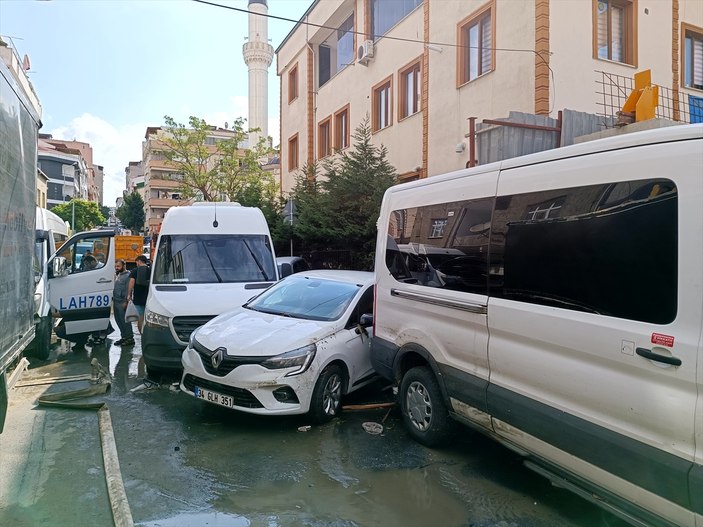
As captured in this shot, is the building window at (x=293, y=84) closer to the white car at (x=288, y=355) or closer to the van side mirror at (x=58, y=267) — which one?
the van side mirror at (x=58, y=267)

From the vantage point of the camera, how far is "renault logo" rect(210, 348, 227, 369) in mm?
5039

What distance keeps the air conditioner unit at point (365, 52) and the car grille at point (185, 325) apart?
12.1 meters

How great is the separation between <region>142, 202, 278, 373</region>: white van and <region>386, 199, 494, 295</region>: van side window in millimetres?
2944

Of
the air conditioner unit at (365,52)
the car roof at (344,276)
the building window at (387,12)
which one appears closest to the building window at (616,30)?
the building window at (387,12)

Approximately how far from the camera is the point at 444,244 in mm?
4359

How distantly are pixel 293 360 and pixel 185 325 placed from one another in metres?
2.17

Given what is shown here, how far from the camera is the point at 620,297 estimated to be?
2.81m

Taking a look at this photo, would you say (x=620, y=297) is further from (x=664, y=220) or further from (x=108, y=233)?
(x=108, y=233)

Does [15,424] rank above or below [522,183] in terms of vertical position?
below

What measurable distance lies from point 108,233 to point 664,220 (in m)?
8.41

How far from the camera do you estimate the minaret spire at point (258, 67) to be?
2603 inches

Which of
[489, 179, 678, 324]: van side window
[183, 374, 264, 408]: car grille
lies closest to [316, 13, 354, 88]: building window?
[183, 374, 264, 408]: car grille

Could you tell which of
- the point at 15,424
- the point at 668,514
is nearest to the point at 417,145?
the point at 15,424

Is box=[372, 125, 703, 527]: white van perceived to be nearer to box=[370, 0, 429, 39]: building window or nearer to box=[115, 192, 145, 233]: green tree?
box=[370, 0, 429, 39]: building window
